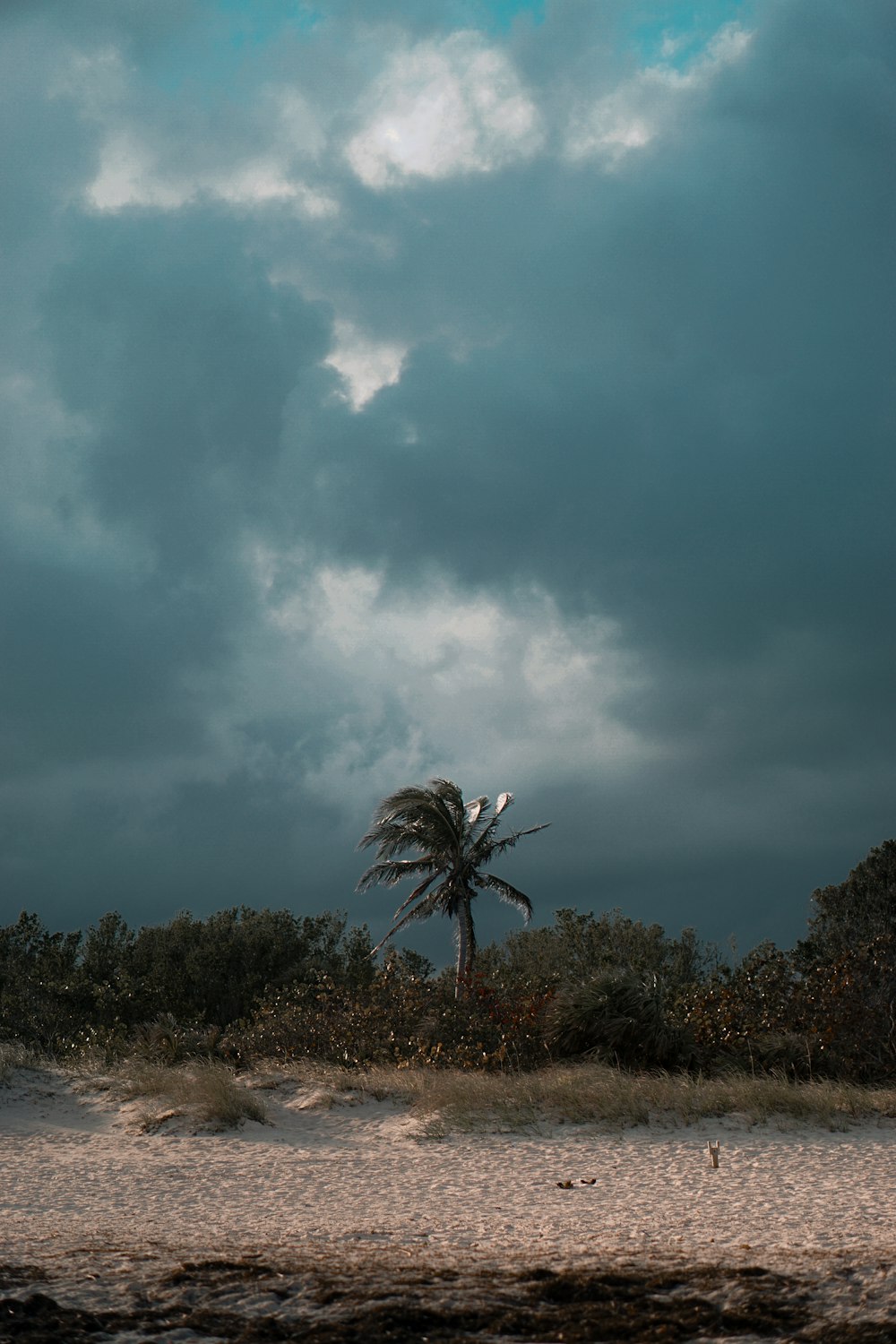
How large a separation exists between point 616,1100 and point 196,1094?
5340 millimetres

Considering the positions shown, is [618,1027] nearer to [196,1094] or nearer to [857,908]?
[196,1094]

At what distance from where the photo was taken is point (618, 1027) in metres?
15.7

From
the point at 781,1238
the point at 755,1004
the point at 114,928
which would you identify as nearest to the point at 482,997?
the point at 755,1004

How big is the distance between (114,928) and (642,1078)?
2063 cm

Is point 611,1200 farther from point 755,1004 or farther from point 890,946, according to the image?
point 890,946

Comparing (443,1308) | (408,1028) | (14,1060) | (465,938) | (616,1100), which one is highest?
(465,938)

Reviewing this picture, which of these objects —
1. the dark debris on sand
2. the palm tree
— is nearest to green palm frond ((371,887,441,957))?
the palm tree

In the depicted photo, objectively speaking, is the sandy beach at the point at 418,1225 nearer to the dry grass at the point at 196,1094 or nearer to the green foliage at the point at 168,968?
the dry grass at the point at 196,1094

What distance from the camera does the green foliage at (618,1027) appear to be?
1563cm

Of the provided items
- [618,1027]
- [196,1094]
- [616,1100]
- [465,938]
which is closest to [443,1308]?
[616,1100]

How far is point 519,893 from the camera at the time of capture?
1186 inches

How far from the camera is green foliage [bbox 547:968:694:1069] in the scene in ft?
51.3

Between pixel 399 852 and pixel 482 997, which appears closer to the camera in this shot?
pixel 482 997

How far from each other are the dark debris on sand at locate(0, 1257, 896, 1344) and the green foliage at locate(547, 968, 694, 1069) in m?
10.4
